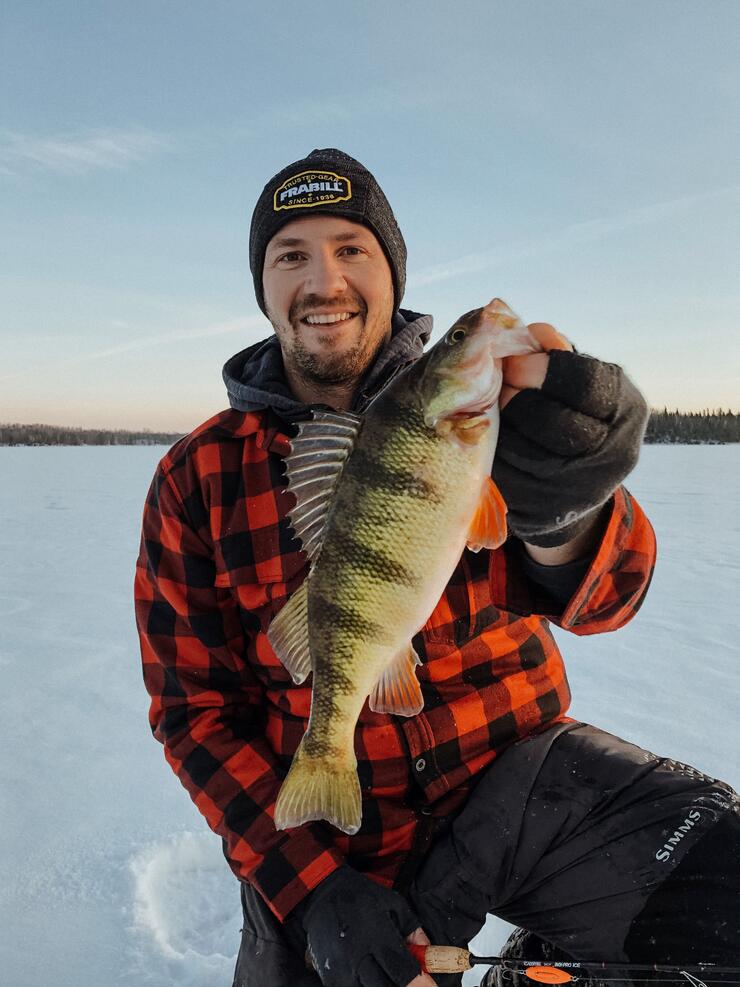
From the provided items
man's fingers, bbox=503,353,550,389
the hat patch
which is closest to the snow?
man's fingers, bbox=503,353,550,389

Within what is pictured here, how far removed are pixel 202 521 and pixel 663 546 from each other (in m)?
7.18

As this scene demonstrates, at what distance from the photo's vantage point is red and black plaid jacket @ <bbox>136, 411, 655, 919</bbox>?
212 cm

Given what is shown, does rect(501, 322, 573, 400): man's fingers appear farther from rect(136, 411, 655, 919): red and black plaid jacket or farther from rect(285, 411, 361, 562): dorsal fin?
rect(136, 411, 655, 919): red and black plaid jacket

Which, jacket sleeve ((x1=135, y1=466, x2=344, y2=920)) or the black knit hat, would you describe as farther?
the black knit hat

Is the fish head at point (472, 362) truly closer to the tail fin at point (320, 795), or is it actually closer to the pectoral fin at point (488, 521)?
the pectoral fin at point (488, 521)

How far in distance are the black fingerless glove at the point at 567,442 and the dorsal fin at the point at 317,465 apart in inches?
15.3

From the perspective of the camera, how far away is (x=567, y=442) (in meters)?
1.62

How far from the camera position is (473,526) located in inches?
64.6

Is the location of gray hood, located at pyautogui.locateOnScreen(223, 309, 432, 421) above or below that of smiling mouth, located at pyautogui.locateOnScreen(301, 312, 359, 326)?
below

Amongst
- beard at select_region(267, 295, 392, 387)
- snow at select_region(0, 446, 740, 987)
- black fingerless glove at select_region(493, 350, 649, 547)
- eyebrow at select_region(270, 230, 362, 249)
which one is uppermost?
eyebrow at select_region(270, 230, 362, 249)

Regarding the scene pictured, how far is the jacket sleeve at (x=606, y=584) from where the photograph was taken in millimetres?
1980

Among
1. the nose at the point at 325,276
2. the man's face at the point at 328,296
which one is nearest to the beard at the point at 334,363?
the man's face at the point at 328,296

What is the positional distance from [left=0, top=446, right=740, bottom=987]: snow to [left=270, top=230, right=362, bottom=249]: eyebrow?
251 cm

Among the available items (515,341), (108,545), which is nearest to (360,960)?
(515,341)
